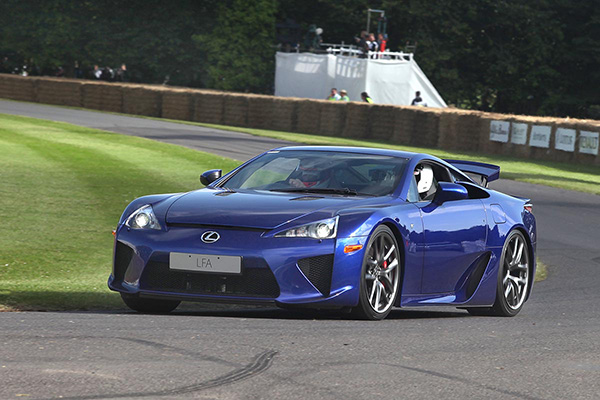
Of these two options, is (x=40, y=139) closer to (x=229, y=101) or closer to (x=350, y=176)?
(x=229, y=101)

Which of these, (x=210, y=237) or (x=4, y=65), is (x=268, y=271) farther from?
(x=4, y=65)

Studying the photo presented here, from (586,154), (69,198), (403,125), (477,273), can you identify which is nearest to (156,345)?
(477,273)

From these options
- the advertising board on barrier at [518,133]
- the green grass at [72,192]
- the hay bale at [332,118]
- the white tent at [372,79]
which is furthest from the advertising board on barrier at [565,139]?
the white tent at [372,79]

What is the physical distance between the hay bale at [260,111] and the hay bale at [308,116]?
1361 millimetres

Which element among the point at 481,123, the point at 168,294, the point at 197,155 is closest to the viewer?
the point at 168,294

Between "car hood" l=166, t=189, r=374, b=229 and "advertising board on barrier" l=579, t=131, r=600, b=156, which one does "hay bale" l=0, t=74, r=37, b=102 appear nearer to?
"advertising board on barrier" l=579, t=131, r=600, b=156

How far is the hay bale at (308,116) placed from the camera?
4434 centimetres

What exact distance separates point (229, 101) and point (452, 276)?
38.7 meters

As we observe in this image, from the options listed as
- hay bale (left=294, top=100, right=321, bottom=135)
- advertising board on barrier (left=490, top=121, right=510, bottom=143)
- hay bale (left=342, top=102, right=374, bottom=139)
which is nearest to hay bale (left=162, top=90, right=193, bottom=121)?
hay bale (left=294, top=100, right=321, bottom=135)

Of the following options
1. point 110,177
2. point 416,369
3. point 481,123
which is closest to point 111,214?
point 110,177

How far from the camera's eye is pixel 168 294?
755 centimetres

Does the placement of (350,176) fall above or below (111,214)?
above

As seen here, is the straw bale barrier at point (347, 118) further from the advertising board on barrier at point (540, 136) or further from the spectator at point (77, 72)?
the spectator at point (77, 72)

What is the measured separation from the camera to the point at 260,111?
4631 cm
